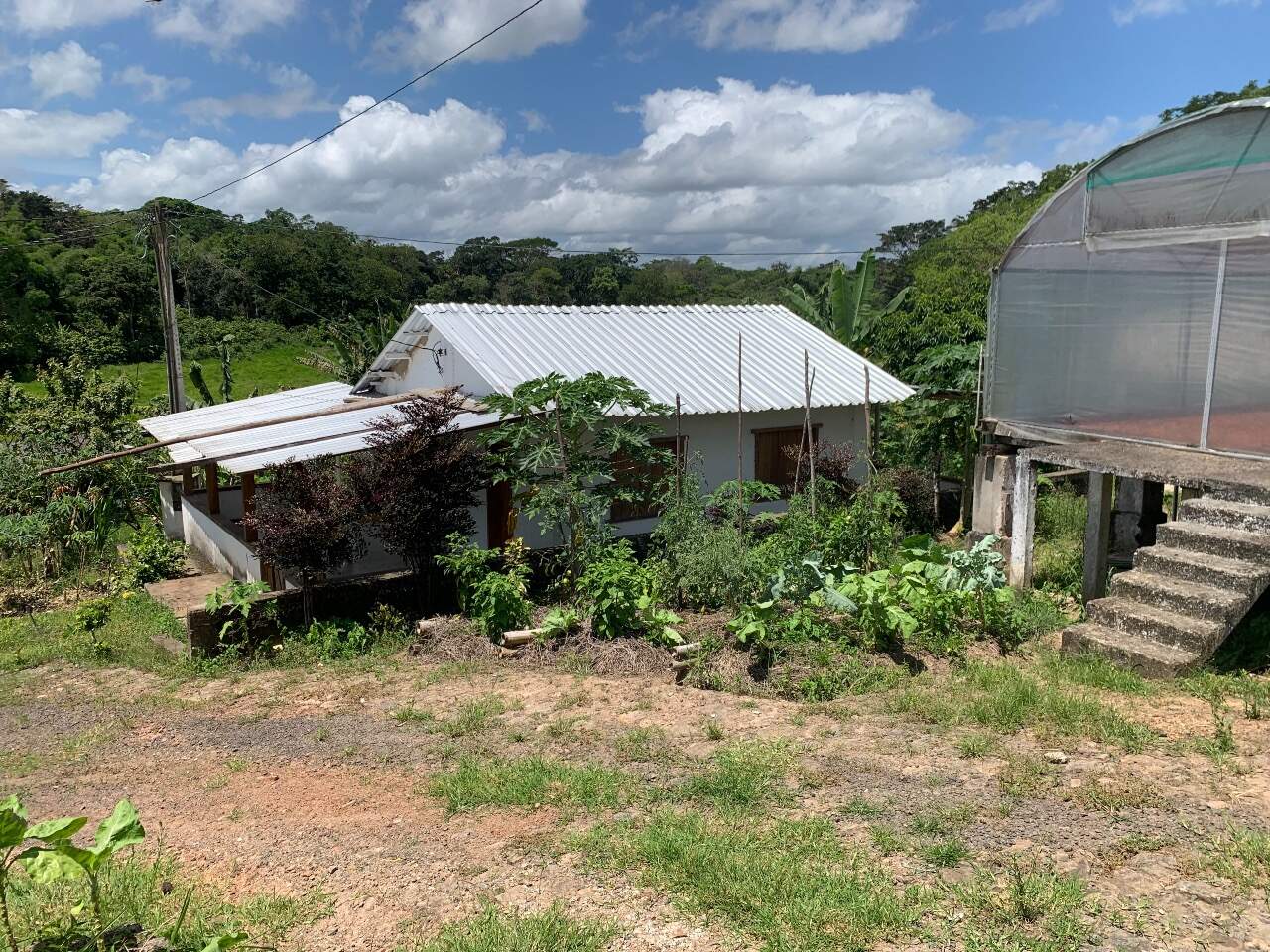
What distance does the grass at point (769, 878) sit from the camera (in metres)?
4.07

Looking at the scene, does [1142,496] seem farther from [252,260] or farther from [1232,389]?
[252,260]

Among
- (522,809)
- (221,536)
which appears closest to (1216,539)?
(522,809)

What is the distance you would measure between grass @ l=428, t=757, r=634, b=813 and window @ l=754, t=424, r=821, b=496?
28.7 ft

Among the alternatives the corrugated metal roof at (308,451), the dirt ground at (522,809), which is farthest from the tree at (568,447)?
the dirt ground at (522,809)

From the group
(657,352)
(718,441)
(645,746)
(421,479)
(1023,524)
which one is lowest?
(645,746)

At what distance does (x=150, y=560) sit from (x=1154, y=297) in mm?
A: 14342

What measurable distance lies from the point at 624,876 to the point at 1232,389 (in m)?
8.13

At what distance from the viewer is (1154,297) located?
31.3 ft

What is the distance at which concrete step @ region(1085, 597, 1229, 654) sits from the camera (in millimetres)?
7086

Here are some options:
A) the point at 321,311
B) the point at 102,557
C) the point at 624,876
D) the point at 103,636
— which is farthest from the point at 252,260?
the point at 624,876

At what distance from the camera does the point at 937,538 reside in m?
14.9

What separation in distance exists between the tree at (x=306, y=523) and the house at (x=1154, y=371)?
7604 mm

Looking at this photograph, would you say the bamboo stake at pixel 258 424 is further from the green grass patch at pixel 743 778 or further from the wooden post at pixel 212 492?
the green grass patch at pixel 743 778

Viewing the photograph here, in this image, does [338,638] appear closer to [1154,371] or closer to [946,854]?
[946,854]
